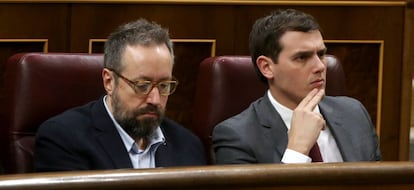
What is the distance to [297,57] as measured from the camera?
5.76ft

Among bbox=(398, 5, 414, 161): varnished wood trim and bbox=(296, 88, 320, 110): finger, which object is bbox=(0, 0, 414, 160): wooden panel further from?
bbox=(296, 88, 320, 110): finger

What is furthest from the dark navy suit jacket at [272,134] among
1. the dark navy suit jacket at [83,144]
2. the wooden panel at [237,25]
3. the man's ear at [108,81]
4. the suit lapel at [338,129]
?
the wooden panel at [237,25]

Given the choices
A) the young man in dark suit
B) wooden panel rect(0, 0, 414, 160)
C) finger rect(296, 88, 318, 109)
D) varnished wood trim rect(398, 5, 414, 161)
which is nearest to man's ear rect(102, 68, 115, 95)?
the young man in dark suit

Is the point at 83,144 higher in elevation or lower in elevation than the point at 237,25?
lower

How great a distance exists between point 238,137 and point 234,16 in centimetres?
64

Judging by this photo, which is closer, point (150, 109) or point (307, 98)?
point (150, 109)

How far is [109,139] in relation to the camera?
159cm

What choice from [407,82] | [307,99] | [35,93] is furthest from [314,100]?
[407,82]

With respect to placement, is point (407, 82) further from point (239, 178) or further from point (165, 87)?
point (239, 178)

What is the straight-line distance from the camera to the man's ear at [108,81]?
1633 millimetres

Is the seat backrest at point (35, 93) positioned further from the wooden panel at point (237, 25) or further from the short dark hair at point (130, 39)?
the wooden panel at point (237, 25)

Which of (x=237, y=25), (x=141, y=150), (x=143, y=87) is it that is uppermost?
(x=237, y=25)

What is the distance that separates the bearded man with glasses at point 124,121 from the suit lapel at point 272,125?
14cm

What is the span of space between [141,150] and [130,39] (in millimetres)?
196
